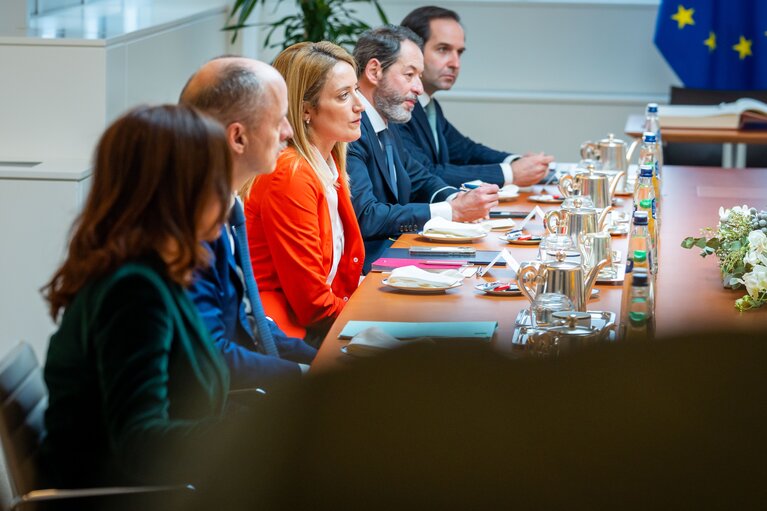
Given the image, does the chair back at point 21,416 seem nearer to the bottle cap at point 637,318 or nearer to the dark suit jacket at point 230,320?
the dark suit jacket at point 230,320

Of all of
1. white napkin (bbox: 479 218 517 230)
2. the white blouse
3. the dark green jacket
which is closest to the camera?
the dark green jacket

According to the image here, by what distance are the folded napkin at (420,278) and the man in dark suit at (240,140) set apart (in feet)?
1.46

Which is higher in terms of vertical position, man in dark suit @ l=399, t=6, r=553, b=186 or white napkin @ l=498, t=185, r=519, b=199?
man in dark suit @ l=399, t=6, r=553, b=186

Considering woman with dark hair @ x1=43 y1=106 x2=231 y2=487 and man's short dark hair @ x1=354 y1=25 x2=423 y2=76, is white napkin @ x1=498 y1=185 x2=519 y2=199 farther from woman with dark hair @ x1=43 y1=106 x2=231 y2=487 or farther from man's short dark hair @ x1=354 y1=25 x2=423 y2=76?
woman with dark hair @ x1=43 y1=106 x2=231 y2=487

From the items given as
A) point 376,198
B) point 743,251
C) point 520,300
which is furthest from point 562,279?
point 376,198

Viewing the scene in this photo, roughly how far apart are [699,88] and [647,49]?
602 mm

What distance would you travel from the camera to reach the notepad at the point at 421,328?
6.37 ft

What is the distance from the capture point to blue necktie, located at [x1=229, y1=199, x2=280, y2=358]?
76.5 inches

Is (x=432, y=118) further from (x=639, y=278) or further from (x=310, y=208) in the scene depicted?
(x=639, y=278)

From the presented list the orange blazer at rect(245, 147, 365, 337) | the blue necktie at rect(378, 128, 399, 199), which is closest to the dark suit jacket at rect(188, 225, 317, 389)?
the orange blazer at rect(245, 147, 365, 337)

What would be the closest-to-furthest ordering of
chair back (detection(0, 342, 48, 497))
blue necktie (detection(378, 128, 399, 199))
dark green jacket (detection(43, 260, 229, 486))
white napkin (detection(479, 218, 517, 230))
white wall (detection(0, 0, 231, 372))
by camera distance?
dark green jacket (detection(43, 260, 229, 486)), chair back (detection(0, 342, 48, 497)), white napkin (detection(479, 218, 517, 230)), white wall (detection(0, 0, 231, 372)), blue necktie (detection(378, 128, 399, 199))

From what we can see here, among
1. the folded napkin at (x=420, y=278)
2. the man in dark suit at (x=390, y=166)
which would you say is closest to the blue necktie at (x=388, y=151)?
the man in dark suit at (x=390, y=166)

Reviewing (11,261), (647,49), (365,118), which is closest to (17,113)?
(11,261)

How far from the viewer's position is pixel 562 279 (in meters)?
2.06
